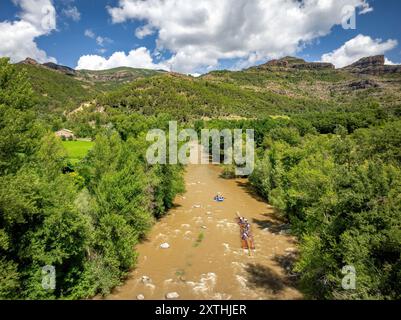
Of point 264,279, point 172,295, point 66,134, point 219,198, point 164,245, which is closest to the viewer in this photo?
point 172,295

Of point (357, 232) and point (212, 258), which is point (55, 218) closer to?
point (212, 258)

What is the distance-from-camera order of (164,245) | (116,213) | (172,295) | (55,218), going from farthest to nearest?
(164,245)
(116,213)
(172,295)
(55,218)

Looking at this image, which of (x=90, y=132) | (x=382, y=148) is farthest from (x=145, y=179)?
(x=90, y=132)

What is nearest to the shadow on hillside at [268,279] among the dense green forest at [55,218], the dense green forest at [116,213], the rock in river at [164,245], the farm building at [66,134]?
the dense green forest at [116,213]

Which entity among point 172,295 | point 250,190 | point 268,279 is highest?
point 250,190

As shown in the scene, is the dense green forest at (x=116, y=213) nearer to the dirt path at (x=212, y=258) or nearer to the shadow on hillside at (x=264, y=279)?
the shadow on hillside at (x=264, y=279)

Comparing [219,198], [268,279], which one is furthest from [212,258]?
[219,198]
